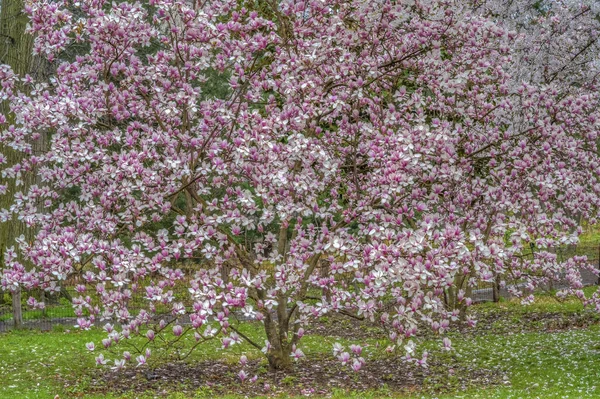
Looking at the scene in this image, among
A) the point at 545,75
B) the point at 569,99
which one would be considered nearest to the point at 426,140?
the point at 569,99

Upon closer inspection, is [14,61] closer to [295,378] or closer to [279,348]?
[279,348]

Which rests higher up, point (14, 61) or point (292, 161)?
point (14, 61)

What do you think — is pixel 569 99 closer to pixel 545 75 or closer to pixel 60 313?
pixel 545 75

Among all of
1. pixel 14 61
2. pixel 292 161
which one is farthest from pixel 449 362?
pixel 14 61

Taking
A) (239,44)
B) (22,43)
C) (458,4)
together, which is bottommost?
(239,44)

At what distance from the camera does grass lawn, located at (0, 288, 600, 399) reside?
10008 millimetres

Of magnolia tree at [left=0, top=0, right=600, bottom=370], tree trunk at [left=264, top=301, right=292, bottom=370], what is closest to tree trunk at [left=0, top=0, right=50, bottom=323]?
magnolia tree at [left=0, top=0, right=600, bottom=370]

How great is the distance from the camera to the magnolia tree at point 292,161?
26.7 feet

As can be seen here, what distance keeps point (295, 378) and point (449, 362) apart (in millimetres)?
3764

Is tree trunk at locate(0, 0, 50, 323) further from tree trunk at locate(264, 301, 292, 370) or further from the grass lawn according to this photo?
tree trunk at locate(264, 301, 292, 370)

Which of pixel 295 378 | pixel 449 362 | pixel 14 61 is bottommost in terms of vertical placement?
pixel 449 362

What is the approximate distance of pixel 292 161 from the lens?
8852 millimetres

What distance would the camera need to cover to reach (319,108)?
9.35 m

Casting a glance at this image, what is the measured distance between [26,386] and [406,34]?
27.6 ft
